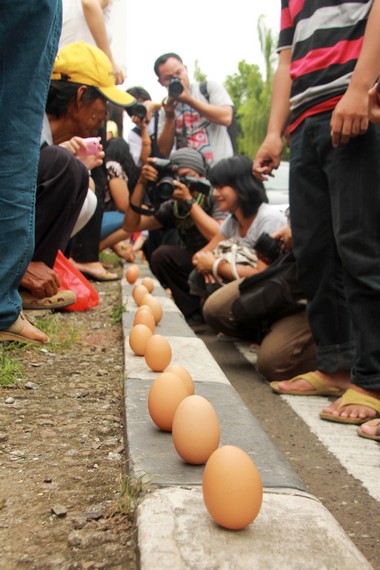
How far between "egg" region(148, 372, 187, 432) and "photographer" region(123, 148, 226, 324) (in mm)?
3690

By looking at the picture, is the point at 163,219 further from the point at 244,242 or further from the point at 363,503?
the point at 363,503

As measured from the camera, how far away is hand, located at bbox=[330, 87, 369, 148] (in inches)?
103

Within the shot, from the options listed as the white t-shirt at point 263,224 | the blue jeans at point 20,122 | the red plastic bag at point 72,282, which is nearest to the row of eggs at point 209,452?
the blue jeans at point 20,122

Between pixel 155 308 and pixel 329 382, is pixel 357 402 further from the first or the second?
pixel 155 308

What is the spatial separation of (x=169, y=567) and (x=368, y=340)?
70.3 inches

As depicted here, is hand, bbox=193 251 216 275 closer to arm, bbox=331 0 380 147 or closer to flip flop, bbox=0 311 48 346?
flip flop, bbox=0 311 48 346

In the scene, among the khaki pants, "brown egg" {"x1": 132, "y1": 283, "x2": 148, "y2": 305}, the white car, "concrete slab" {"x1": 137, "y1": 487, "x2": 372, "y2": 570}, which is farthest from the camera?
the white car

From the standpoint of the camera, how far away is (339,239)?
284cm

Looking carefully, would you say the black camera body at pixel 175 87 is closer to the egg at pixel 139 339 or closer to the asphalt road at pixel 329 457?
the asphalt road at pixel 329 457

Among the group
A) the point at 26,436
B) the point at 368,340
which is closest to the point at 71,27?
the point at 368,340

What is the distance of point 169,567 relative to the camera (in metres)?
1.15

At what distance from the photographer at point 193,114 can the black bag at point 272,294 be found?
240 centimetres

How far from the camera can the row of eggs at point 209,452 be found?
4.14 feet

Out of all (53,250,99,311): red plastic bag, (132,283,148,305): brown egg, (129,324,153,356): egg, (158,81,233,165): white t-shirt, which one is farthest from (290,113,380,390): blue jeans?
(158,81,233,165): white t-shirt
